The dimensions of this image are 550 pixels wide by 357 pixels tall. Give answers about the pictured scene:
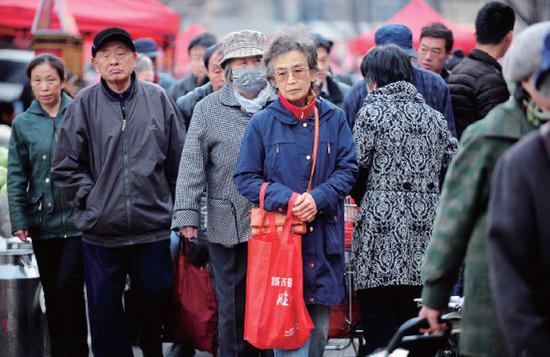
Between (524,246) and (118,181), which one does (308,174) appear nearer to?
(118,181)

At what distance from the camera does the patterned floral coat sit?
6.55 meters

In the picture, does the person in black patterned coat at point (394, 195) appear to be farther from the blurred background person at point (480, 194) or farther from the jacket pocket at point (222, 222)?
the blurred background person at point (480, 194)

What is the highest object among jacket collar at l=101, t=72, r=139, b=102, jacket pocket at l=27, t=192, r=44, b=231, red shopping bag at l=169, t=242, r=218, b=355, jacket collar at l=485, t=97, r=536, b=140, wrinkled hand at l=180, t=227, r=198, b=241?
jacket collar at l=101, t=72, r=139, b=102

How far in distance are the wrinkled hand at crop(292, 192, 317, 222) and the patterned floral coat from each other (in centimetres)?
59

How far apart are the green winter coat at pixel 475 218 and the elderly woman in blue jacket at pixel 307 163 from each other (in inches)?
74.7

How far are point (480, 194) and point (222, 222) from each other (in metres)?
3.06

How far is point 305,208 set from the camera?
6.08 metres

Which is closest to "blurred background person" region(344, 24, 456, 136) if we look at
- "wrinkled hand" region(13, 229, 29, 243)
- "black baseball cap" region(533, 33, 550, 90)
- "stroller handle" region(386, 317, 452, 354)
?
"wrinkled hand" region(13, 229, 29, 243)

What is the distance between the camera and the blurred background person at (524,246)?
11.5 ft

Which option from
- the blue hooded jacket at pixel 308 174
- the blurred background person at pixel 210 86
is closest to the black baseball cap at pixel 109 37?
the blue hooded jacket at pixel 308 174

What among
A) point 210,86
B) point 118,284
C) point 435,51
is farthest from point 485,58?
point 118,284

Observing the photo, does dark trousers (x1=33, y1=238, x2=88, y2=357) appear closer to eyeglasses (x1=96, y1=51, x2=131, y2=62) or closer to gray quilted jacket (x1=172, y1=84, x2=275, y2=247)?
gray quilted jacket (x1=172, y1=84, x2=275, y2=247)

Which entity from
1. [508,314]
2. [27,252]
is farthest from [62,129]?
[508,314]

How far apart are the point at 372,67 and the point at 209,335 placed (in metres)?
2.25
